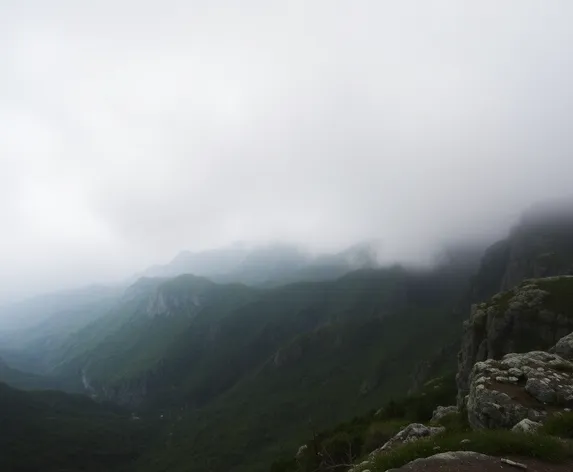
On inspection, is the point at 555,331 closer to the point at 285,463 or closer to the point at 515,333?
the point at 515,333

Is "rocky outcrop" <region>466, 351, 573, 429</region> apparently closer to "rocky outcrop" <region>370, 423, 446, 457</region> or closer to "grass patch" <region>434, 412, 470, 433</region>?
"grass patch" <region>434, 412, 470, 433</region>

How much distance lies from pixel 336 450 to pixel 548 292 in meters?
68.3

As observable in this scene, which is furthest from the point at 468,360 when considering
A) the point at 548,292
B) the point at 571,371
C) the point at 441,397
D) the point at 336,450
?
the point at 571,371

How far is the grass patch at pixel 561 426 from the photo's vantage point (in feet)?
71.4

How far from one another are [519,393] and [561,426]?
9358 millimetres

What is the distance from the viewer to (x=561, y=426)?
22.2 metres

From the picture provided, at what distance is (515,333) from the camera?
312ft

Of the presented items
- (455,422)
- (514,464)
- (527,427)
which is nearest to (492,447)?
(514,464)

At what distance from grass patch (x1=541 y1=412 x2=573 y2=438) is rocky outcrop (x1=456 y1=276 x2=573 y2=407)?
230 ft

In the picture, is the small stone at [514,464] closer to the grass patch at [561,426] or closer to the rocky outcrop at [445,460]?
the rocky outcrop at [445,460]

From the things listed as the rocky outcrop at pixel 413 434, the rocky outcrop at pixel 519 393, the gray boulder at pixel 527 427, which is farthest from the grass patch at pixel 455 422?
the gray boulder at pixel 527 427

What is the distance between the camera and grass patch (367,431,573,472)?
17922mm

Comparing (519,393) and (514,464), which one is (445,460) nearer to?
(514,464)

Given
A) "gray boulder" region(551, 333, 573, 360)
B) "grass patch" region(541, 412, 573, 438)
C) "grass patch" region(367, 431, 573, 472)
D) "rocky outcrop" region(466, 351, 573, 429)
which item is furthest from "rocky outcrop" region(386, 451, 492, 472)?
"gray boulder" region(551, 333, 573, 360)
